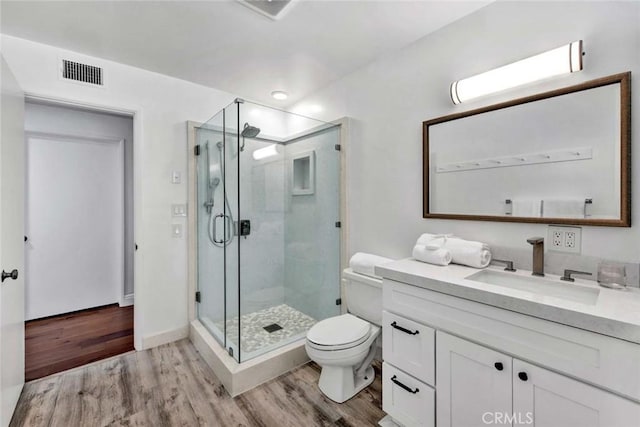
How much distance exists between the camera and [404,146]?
2.04 m

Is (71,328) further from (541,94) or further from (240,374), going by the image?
(541,94)

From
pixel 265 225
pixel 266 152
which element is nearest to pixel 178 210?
pixel 265 225

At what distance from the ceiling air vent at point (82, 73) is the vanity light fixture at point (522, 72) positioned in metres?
2.58

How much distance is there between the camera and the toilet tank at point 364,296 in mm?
1882

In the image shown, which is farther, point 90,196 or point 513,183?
point 90,196

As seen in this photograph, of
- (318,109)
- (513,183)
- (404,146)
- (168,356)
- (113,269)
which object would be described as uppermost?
(318,109)

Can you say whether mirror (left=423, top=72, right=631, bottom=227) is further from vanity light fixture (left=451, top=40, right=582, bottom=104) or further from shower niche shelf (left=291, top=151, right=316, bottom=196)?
shower niche shelf (left=291, top=151, right=316, bottom=196)

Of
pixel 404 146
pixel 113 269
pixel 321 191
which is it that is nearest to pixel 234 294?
pixel 321 191

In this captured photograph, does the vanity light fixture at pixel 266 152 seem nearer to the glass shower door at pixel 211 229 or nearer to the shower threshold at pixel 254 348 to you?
the glass shower door at pixel 211 229

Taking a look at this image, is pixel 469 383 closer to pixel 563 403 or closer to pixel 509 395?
pixel 509 395

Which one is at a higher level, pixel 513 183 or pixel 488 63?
pixel 488 63

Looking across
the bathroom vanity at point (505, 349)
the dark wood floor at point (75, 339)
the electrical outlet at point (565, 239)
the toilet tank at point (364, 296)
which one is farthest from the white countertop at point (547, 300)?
the dark wood floor at point (75, 339)

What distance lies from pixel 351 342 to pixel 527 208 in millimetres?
1217

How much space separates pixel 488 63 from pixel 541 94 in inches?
14.6
